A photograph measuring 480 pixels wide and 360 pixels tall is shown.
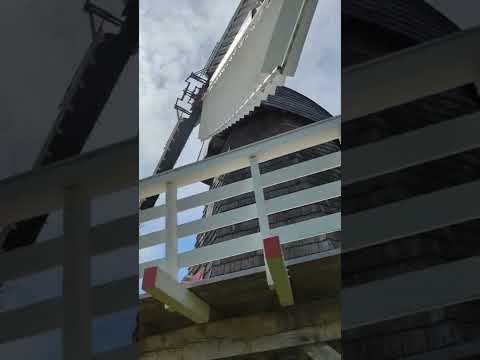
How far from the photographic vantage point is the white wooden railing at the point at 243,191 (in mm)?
3402

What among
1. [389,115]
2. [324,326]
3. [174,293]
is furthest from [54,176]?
[324,326]

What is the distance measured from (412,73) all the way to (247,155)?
3.32 m

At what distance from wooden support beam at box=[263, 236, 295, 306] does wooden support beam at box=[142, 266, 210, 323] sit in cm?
48

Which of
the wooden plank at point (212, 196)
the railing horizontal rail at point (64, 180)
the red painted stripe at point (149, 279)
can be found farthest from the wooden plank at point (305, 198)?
the railing horizontal rail at point (64, 180)

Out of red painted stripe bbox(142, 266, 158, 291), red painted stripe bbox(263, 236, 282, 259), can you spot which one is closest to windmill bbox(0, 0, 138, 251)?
red painted stripe bbox(263, 236, 282, 259)

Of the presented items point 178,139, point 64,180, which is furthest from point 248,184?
point 178,139

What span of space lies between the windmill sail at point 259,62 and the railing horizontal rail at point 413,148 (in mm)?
2900

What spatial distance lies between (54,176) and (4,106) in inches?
1.7

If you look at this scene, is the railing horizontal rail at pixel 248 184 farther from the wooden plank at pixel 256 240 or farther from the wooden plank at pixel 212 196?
the wooden plank at pixel 256 240

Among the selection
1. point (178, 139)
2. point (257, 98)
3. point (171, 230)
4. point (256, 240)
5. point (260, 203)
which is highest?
point (178, 139)

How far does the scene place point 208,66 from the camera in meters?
10.4

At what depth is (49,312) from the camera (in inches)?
11.0

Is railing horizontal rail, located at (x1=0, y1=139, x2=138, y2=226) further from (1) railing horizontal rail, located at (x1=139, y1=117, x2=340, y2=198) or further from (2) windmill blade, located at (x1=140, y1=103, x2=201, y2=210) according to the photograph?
(2) windmill blade, located at (x1=140, y1=103, x2=201, y2=210)

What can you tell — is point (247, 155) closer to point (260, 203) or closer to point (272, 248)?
point (260, 203)
